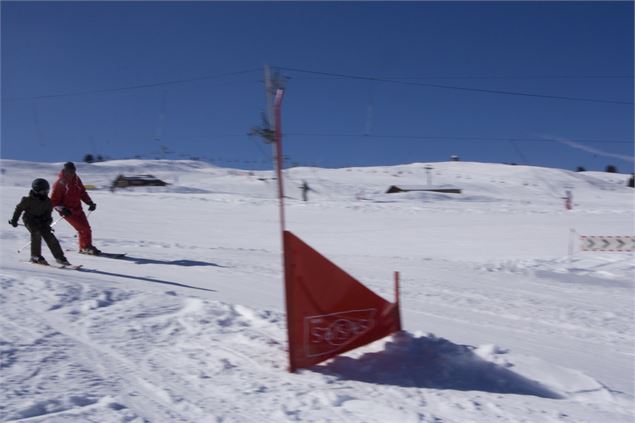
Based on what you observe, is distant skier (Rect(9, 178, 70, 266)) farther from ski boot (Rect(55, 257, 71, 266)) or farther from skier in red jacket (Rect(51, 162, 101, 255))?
skier in red jacket (Rect(51, 162, 101, 255))

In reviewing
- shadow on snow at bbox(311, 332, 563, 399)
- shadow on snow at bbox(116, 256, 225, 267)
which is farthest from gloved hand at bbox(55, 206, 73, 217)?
shadow on snow at bbox(311, 332, 563, 399)

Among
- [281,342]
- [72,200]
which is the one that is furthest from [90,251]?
[281,342]

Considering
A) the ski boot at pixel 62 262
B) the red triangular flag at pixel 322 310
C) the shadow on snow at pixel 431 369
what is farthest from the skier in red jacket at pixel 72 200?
the shadow on snow at pixel 431 369

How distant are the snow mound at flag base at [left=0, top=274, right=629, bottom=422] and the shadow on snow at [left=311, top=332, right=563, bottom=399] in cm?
2

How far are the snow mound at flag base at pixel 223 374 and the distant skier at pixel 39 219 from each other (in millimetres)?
2810

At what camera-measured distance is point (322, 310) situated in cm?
538

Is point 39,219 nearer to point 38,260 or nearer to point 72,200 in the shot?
point 38,260

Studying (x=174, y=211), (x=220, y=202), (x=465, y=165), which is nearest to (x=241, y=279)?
(x=174, y=211)

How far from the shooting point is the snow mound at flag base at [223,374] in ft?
13.7

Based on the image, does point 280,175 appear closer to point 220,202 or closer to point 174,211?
point 174,211

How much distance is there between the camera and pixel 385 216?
26734mm

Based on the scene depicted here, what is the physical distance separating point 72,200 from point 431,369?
8.10 m

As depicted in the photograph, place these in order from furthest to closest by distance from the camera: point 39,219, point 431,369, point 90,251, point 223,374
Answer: point 90,251
point 39,219
point 431,369
point 223,374

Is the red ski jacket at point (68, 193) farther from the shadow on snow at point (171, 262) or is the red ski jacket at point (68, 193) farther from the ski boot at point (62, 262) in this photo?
the ski boot at point (62, 262)
